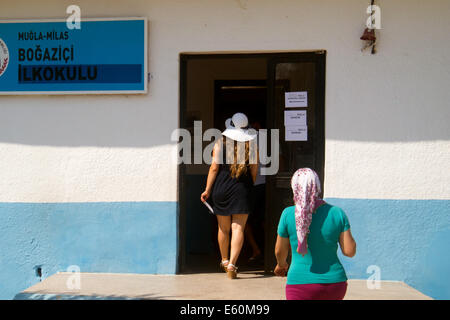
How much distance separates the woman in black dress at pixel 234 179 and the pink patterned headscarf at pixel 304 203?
90.2 inches

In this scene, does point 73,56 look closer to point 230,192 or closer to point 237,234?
point 230,192

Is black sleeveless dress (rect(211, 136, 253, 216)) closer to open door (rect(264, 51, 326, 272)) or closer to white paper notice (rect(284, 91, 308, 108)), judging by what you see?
open door (rect(264, 51, 326, 272))

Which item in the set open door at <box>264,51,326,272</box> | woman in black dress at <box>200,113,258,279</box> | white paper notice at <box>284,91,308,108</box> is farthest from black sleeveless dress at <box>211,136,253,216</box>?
white paper notice at <box>284,91,308,108</box>

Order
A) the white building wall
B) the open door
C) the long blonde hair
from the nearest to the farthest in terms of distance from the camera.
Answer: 1. the white building wall
2. the long blonde hair
3. the open door

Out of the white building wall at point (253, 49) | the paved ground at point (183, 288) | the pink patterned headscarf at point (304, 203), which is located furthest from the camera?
the white building wall at point (253, 49)

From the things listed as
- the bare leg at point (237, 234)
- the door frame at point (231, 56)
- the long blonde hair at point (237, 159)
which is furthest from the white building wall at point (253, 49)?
the bare leg at point (237, 234)

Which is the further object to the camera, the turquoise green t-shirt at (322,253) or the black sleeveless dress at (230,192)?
the black sleeveless dress at (230,192)

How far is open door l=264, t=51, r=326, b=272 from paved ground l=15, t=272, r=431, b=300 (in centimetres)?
66

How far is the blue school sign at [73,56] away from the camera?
6.07 m

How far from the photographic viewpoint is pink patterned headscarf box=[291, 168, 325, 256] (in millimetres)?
3557

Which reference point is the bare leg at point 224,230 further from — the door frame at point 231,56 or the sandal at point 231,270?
the door frame at point 231,56

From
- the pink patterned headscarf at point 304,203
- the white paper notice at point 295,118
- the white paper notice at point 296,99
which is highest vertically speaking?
the white paper notice at point 296,99

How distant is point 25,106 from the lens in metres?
6.26

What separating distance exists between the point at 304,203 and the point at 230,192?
2.43 metres
